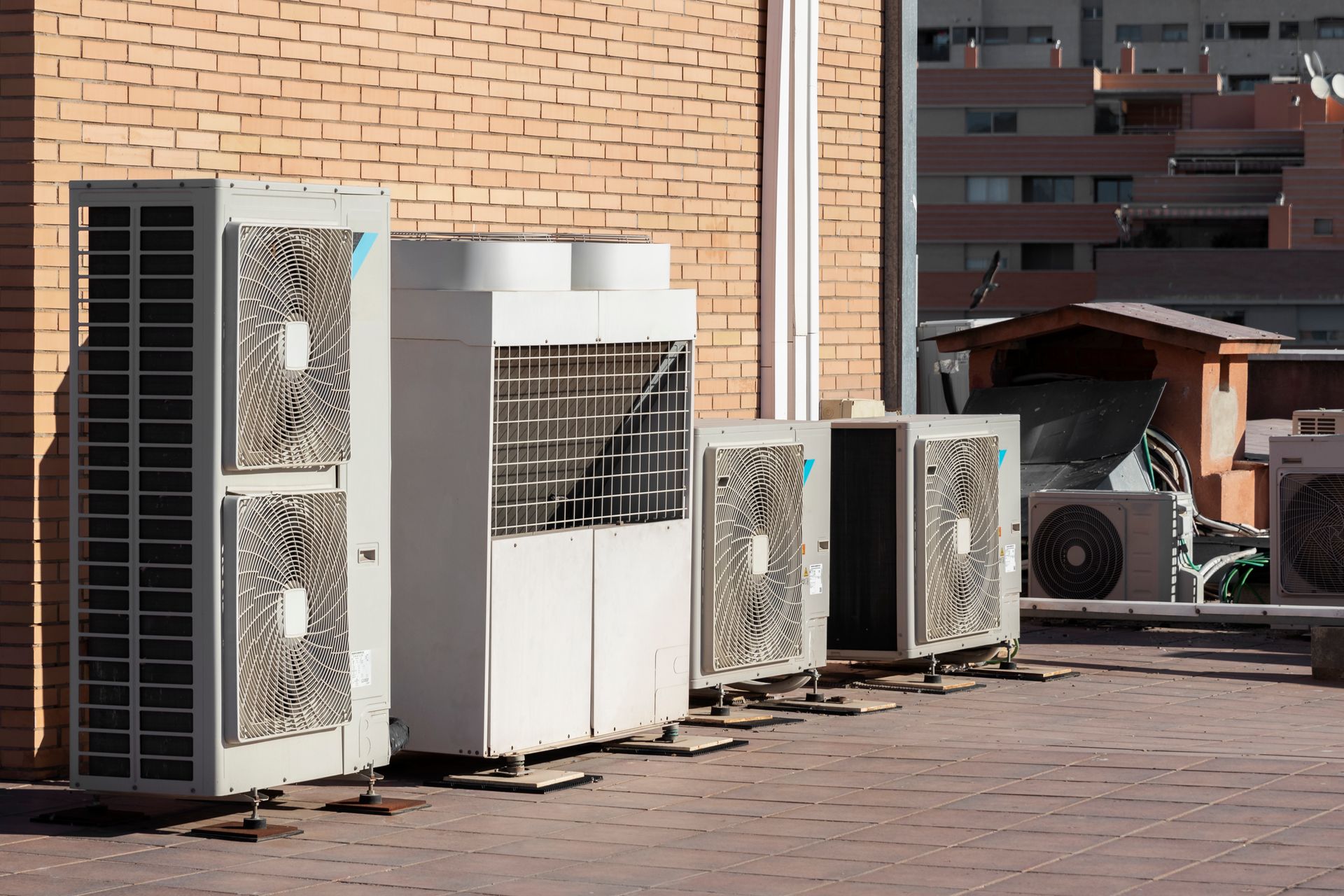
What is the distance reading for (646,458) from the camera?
985 cm

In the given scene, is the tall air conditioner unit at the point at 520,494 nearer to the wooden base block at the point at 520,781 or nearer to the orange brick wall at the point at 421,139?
the wooden base block at the point at 520,781

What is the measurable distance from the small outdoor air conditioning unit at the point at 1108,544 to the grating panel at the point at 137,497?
8.49 meters

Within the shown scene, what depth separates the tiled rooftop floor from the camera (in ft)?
23.3

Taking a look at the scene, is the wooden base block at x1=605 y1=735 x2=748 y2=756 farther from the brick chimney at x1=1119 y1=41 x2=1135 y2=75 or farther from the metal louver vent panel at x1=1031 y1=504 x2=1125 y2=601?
the brick chimney at x1=1119 y1=41 x2=1135 y2=75

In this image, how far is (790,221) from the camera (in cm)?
1276

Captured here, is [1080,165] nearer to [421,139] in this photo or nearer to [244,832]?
[421,139]

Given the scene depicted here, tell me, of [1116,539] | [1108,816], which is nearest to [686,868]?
[1108,816]

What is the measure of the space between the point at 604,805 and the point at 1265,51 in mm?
91649

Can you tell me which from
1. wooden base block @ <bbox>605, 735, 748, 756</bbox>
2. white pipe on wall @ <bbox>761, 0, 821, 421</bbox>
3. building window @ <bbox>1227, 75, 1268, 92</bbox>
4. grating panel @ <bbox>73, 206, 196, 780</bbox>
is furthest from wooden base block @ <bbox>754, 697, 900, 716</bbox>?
building window @ <bbox>1227, 75, 1268, 92</bbox>

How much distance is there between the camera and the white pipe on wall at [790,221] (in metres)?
12.7

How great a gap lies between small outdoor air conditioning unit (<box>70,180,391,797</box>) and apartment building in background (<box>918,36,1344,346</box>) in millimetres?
68953

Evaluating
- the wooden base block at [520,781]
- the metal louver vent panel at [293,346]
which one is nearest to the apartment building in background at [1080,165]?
the wooden base block at [520,781]

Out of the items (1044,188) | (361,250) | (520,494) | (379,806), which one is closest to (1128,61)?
(1044,188)

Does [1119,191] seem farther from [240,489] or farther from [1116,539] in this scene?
[240,489]
